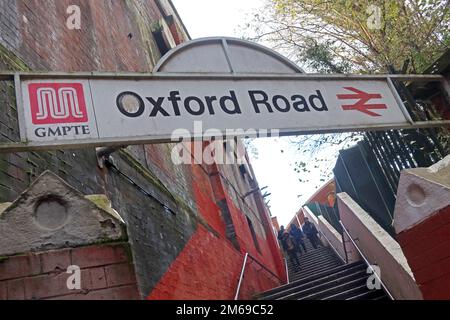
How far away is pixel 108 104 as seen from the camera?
2207mm

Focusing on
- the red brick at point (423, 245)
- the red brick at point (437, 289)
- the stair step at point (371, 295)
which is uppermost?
the red brick at point (423, 245)

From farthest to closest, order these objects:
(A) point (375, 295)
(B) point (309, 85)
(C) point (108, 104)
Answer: (A) point (375, 295) → (B) point (309, 85) → (C) point (108, 104)

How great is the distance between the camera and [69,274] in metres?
1.74

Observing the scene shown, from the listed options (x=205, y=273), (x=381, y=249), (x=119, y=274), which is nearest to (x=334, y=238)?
(x=381, y=249)

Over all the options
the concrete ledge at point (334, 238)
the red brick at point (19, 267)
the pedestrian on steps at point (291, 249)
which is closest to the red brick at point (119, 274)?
the red brick at point (19, 267)

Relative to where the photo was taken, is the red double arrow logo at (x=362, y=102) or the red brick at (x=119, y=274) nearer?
the red brick at (x=119, y=274)

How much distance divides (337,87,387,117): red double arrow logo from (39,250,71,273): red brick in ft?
6.94

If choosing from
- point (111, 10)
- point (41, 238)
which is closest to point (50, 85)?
point (41, 238)

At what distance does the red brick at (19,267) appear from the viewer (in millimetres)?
1685

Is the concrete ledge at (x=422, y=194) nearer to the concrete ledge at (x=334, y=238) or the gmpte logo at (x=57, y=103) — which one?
the gmpte logo at (x=57, y=103)

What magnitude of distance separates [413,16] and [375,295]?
664 cm
